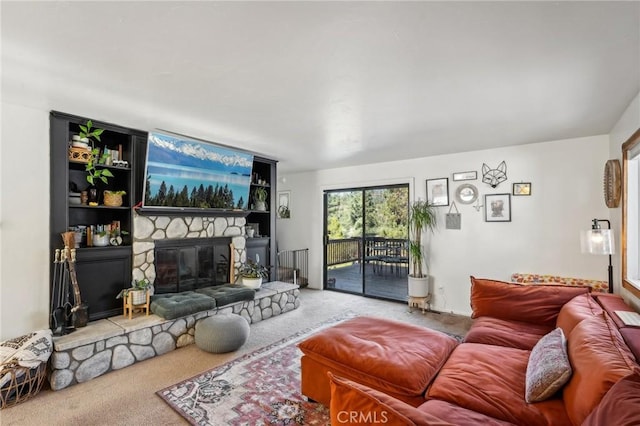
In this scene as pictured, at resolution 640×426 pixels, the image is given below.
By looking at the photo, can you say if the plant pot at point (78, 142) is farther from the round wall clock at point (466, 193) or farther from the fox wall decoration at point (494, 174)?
the fox wall decoration at point (494, 174)

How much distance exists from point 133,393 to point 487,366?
105 inches

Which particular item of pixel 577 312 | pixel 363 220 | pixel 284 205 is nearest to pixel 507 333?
pixel 577 312

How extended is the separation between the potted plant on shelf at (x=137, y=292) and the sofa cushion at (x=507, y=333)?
10.9ft

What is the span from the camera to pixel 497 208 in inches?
171

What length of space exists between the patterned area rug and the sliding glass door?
303 centimetres

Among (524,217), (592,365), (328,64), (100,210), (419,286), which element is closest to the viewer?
(592,365)

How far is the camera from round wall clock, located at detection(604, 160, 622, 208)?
118 inches

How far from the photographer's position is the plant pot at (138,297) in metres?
3.38

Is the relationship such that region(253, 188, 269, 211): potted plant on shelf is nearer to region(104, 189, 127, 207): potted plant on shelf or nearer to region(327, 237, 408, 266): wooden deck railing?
region(327, 237, 408, 266): wooden deck railing

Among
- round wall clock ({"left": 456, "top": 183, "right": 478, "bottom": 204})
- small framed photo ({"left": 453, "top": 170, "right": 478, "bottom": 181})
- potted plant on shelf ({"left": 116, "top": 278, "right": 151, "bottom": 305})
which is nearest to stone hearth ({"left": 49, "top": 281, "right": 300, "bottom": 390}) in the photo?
potted plant on shelf ({"left": 116, "top": 278, "right": 151, "bottom": 305})

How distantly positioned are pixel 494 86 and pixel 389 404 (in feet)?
7.80

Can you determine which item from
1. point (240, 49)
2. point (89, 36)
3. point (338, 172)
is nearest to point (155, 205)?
point (89, 36)

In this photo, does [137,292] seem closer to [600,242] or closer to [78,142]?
[78,142]

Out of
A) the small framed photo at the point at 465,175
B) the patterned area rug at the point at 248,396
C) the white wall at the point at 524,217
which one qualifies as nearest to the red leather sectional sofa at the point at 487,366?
the patterned area rug at the point at 248,396
